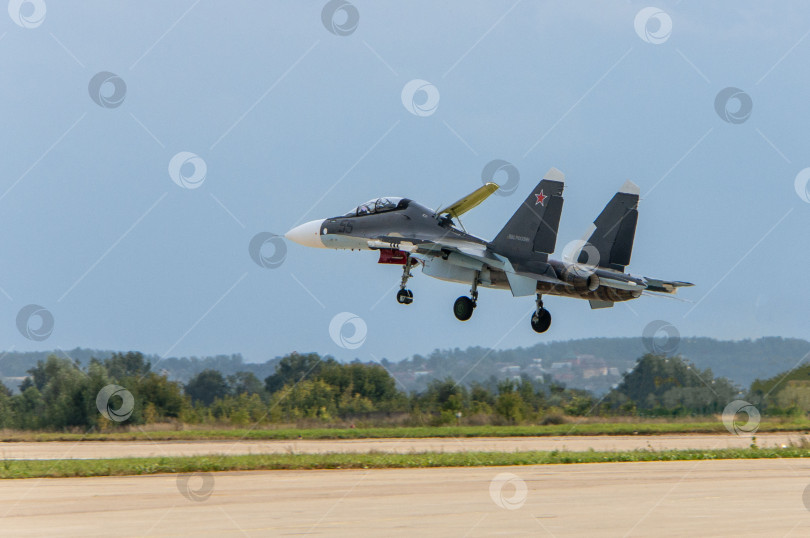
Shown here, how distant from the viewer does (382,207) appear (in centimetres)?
3231

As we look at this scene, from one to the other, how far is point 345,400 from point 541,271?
81.6 ft

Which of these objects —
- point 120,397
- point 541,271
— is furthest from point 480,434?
point 120,397

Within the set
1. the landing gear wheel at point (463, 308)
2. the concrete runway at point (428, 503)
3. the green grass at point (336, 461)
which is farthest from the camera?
the landing gear wheel at point (463, 308)

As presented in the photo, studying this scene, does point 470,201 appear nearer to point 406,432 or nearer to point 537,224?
point 537,224

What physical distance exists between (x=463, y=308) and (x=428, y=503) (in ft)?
46.7

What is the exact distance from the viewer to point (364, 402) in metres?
52.4

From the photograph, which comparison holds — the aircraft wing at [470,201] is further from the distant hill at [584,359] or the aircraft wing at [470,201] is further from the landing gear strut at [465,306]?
the distant hill at [584,359]

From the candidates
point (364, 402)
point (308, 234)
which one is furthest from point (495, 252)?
point (364, 402)

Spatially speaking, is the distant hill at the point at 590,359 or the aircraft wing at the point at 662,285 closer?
the aircraft wing at the point at 662,285

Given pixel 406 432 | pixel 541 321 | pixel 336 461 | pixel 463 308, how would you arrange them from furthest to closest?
1. pixel 406 432
2. pixel 541 321
3. pixel 463 308
4. pixel 336 461

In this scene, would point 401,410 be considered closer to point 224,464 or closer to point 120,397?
point 120,397

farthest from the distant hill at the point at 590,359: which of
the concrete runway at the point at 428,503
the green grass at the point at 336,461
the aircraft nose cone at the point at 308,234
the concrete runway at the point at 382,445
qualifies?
the concrete runway at the point at 428,503

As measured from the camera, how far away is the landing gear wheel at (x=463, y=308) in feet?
102

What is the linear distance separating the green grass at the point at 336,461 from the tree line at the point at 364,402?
19585mm
